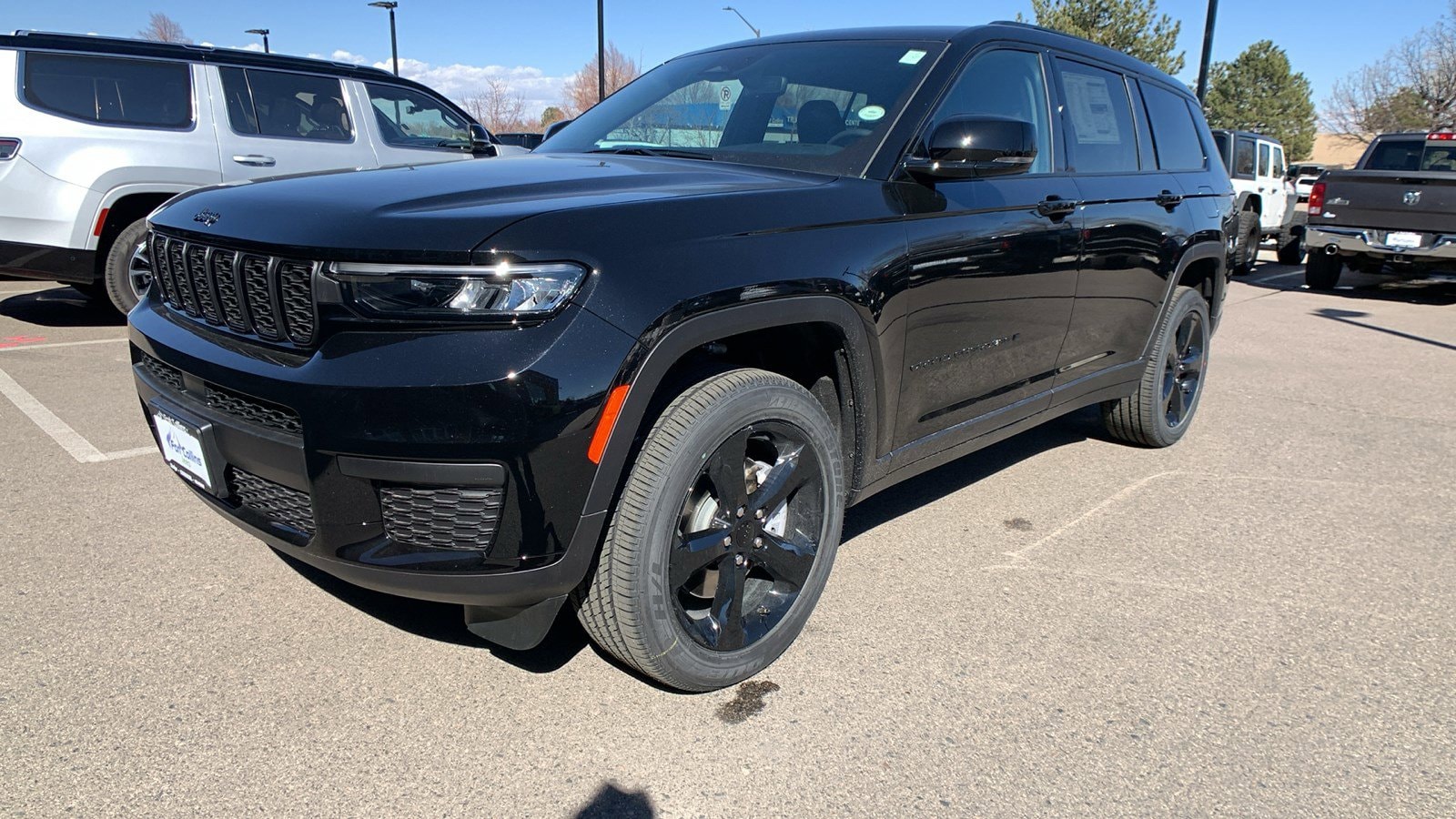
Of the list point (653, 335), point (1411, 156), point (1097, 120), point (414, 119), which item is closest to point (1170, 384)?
point (1097, 120)

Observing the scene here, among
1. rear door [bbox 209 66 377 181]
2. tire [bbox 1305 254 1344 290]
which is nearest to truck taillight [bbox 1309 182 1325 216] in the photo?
tire [bbox 1305 254 1344 290]

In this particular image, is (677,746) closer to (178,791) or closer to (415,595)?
(415,595)

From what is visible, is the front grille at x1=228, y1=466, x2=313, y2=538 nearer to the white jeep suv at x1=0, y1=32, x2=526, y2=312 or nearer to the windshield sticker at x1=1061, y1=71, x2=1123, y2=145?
the windshield sticker at x1=1061, y1=71, x2=1123, y2=145

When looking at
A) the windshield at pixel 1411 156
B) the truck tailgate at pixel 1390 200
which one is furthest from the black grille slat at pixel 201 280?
the windshield at pixel 1411 156

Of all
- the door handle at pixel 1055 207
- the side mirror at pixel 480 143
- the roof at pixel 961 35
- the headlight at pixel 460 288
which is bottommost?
the headlight at pixel 460 288

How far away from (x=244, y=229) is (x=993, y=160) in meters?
2.08

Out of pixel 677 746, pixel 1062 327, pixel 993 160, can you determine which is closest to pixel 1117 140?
pixel 1062 327

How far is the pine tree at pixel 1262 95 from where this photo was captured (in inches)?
2030

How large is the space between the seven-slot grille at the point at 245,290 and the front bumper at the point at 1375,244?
39.9 feet

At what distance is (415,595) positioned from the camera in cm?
224

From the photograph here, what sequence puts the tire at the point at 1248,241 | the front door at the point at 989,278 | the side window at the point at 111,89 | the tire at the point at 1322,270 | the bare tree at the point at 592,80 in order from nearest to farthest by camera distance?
the front door at the point at 989,278
the side window at the point at 111,89
the tire at the point at 1322,270
the tire at the point at 1248,241
the bare tree at the point at 592,80

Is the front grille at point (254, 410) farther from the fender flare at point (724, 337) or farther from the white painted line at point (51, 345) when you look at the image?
the white painted line at point (51, 345)

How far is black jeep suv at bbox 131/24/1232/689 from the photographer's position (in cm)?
210

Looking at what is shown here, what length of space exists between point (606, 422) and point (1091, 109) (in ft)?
9.59
